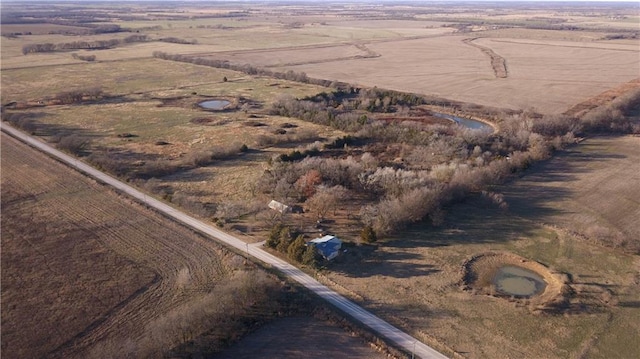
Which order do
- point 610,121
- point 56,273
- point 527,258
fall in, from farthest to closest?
1. point 610,121
2. point 527,258
3. point 56,273

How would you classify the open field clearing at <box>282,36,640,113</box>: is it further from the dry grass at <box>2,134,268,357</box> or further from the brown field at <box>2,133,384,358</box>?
the brown field at <box>2,133,384,358</box>

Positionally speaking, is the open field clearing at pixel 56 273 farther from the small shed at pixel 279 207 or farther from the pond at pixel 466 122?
the pond at pixel 466 122

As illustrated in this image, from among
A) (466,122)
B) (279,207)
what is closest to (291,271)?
(279,207)

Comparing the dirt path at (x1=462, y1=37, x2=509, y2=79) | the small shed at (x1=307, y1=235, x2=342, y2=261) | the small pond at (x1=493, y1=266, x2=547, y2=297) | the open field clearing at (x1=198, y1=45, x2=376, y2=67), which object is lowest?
the small pond at (x1=493, y1=266, x2=547, y2=297)

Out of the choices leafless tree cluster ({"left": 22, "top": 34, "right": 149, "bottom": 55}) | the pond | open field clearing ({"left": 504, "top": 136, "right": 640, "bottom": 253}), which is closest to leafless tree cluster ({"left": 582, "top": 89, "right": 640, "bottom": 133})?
open field clearing ({"left": 504, "top": 136, "right": 640, "bottom": 253})

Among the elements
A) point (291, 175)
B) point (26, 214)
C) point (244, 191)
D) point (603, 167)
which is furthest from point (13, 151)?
point (603, 167)

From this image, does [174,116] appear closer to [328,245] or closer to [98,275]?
[98,275]

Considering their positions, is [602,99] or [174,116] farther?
[602,99]
